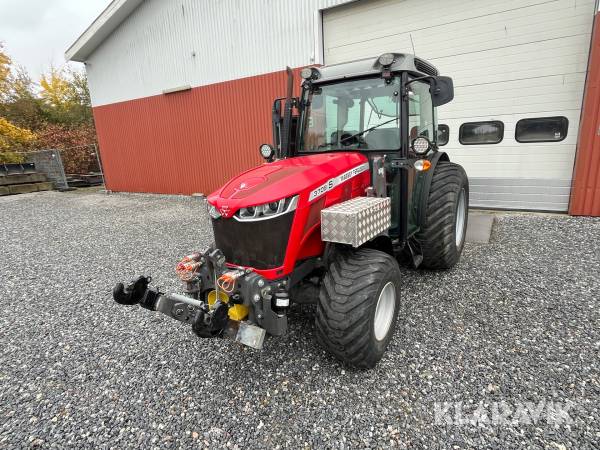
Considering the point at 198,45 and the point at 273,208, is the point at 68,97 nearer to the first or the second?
the point at 198,45

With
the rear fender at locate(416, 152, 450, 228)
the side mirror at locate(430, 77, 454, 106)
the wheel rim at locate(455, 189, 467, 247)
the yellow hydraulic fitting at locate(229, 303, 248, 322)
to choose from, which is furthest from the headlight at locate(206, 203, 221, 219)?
the wheel rim at locate(455, 189, 467, 247)

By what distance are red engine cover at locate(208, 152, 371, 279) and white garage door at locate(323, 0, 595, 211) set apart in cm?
485

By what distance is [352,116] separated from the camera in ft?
10.7

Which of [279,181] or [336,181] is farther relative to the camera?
[336,181]

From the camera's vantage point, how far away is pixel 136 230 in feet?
23.5

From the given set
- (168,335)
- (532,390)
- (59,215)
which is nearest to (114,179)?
(59,215)

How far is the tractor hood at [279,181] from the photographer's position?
2389 millimetres

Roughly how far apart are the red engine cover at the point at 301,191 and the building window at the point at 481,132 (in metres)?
Answer: 4.82

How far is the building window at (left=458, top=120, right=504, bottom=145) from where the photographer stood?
6500mm

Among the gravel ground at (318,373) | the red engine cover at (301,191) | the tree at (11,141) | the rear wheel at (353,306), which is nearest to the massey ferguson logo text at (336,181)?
the red engine cover at (301,191)

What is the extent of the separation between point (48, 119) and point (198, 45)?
1920 cm

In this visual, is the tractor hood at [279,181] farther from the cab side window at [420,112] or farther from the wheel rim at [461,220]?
the wheel rim at [461,220]

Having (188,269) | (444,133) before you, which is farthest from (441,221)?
(444,133)

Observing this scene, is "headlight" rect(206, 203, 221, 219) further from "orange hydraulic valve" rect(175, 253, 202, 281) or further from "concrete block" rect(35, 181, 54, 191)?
"concrete block" rect(35, 181, 54, 191)
